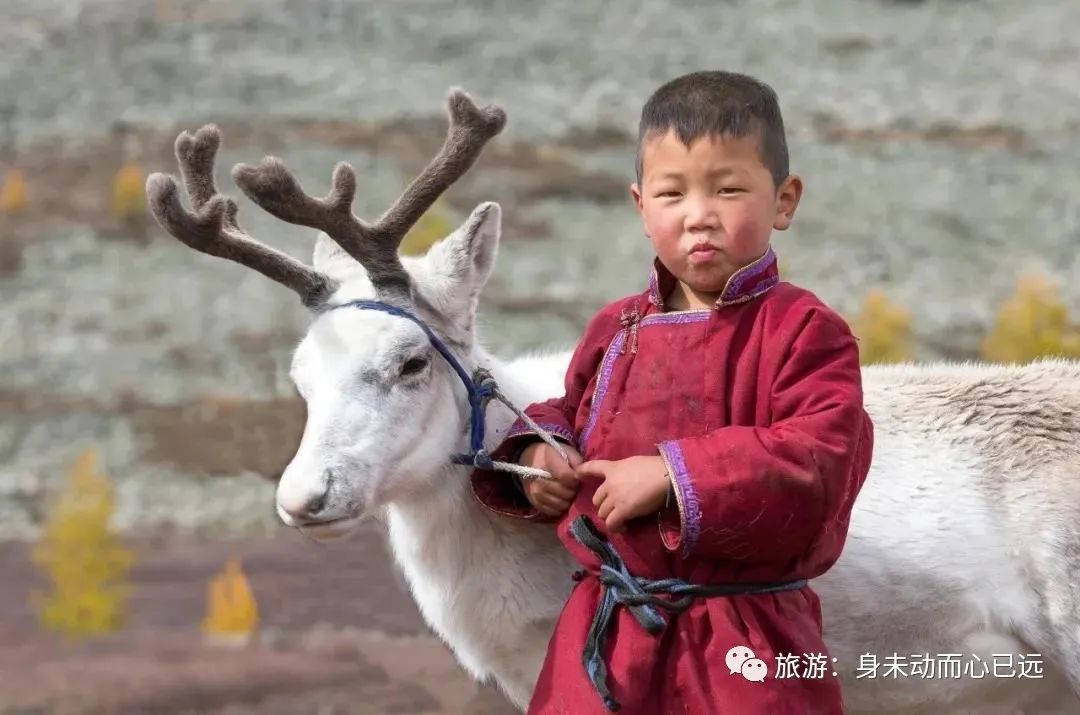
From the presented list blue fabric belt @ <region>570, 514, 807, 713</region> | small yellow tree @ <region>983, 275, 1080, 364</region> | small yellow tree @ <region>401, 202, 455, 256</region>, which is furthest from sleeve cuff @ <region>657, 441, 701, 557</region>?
small yellow tree @ <region>401, 202, 455, 256</region>

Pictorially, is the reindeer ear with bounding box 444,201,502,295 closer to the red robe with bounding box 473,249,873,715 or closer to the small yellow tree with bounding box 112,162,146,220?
the red robe with bounding box 473,249,873,715

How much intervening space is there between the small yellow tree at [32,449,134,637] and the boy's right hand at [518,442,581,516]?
139 inches

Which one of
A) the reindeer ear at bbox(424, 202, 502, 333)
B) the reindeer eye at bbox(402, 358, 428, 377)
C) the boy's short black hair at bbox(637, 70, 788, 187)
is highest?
the boy's short black hair at bbox(637, 70, 788, 187)

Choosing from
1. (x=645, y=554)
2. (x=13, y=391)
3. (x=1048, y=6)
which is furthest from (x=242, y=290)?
(x=1048, y=6)

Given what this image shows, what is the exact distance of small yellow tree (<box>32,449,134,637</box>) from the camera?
5203mm

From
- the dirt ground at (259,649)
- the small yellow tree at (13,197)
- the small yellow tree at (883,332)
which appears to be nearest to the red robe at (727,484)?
the dirt ground at (259,649)

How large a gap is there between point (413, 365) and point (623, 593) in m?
0.68

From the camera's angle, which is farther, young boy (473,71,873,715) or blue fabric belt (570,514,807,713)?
blue fabric belt (570,514,807,713)

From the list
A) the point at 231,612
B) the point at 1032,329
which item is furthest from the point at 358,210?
the point at 1032,329

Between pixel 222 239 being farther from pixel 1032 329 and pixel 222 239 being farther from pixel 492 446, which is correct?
pixel 1032 329

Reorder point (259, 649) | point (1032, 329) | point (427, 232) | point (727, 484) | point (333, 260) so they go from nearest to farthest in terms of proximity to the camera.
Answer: point (727, 484) < point (333, 260) < point (259, 649) < point (1032, 329) < point (427, 232)

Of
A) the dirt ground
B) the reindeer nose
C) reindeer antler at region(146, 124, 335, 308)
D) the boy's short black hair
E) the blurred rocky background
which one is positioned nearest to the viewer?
the boy's short black hair

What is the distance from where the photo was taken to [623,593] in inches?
82.9

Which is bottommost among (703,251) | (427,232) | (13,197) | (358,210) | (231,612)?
(231,612)
